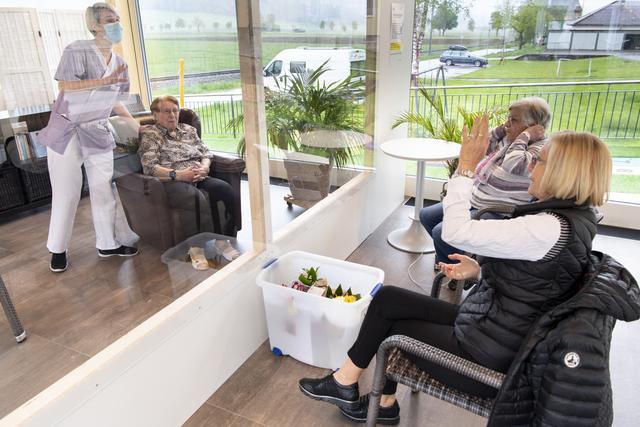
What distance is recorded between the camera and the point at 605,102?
147 inches

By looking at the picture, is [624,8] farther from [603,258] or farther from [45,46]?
[45,46]

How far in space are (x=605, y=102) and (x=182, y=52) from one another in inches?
136

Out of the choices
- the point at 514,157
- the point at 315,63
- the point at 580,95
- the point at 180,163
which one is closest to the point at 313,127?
the point at 315,63

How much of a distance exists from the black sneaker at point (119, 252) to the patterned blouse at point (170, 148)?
0.36m

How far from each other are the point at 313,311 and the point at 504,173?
1284mm

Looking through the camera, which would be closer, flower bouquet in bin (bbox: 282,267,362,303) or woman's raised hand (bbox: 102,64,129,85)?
woman's raised hand (bbox: 102,64,129,85)

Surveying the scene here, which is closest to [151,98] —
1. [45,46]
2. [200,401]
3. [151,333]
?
[45,46]

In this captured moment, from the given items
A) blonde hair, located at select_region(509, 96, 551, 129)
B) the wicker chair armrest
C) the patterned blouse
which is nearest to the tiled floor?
the wicker chair armrest

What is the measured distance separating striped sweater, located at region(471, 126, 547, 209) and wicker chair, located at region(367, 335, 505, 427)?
46.0 inches

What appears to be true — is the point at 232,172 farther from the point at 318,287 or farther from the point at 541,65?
the point at 541,65

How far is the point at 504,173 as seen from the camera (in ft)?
8.01

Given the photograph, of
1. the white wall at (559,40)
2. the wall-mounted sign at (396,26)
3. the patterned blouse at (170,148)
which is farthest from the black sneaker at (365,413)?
the white wall at (559,40)

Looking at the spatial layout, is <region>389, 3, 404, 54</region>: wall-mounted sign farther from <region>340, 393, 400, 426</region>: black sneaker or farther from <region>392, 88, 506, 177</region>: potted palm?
<region>340, 393, 400, 426</region>: black sneaker

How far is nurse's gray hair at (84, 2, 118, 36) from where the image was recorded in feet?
4.87
